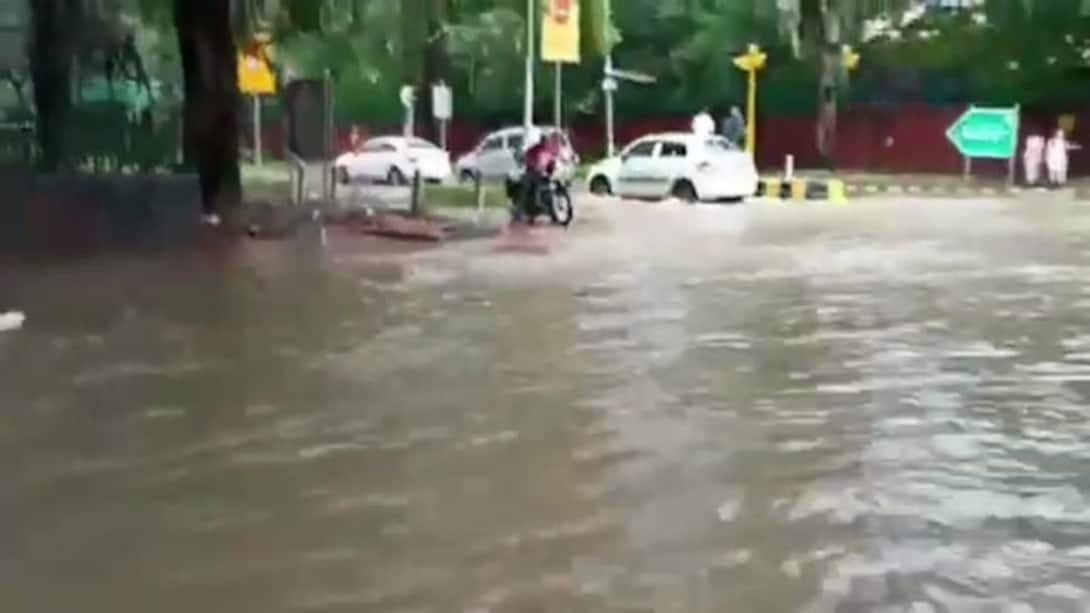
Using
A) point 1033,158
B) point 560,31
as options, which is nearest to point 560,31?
point 560,31

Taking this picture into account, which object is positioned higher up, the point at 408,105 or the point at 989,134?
the point at 408,105

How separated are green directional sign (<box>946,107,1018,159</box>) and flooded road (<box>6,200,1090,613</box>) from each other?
28.0 metres

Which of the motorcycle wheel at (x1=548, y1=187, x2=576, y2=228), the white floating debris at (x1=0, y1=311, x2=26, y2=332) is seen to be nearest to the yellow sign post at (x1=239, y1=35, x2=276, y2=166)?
the motorcycle wheel at (x1=548, y1=187, x2=576, y2=228)

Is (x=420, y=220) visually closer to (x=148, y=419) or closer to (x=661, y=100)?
(x=148, y=419)

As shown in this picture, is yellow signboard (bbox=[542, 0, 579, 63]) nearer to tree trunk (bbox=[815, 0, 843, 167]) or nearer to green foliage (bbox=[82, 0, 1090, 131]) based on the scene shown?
green foliage (bbox=[82, 0, 1090, 131])

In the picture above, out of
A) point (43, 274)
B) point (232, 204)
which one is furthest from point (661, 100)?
point (43, 274)

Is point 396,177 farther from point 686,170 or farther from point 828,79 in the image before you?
point 686,170

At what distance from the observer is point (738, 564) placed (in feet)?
25.3

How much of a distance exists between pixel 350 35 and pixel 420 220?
79.4 ft

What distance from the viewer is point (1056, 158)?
4428 cm

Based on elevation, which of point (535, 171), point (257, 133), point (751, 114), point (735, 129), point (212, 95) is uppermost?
point (212, 95)

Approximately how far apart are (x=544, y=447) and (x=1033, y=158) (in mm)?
36703

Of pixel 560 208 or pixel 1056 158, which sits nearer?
pixel 560 208

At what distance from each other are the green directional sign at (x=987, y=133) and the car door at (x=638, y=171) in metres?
10.1
